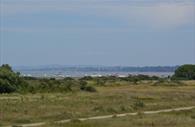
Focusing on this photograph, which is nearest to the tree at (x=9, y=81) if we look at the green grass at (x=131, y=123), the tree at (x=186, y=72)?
the green grass at (x=131, y=123)

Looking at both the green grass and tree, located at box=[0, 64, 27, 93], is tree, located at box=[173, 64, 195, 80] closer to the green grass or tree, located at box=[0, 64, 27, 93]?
tree, located at box=[0, 64, 27, 93]

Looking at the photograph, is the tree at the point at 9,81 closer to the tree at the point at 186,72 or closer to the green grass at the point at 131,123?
the green grass at the point at 131,123

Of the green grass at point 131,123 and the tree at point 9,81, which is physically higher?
the tree at point 9,81

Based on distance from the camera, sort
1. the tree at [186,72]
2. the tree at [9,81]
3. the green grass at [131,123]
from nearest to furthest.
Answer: the green grass at [131,123], the tree at [9,81], the tree at [186,72]

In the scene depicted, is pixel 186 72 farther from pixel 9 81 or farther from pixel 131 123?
pixel 131 123

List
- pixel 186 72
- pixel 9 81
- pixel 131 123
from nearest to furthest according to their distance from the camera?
pixel 131 123
pixel 9 81
pixel 186 72

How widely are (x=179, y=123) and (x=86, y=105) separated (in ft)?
51.9

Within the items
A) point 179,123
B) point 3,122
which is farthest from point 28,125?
point 179,123

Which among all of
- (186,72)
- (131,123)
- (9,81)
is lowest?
(131,123)

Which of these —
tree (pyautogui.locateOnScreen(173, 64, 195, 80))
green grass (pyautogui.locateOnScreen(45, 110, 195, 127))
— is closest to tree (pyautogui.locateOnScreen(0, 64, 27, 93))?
green grass (pyautogui.locateOnScreen(45, 110, 195, 127))

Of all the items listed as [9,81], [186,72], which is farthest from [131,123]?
[186,72]

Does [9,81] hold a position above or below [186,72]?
below

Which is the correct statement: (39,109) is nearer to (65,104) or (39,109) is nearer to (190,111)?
(65,104)

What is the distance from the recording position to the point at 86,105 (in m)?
45.7
